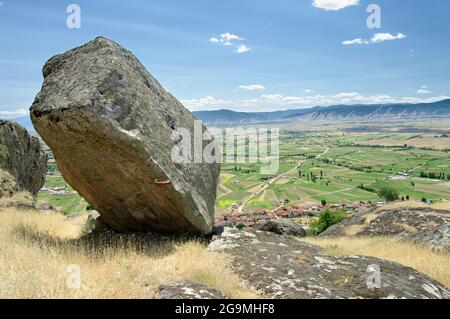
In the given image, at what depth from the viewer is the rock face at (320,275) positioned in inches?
289

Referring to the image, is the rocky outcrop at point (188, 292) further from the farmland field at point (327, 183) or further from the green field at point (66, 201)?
the farmland field at point (327, 183)

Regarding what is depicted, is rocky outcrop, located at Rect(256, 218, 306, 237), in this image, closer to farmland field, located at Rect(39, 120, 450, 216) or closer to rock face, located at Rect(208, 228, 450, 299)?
rock face, located at Rect(208, 228, 450, 299)

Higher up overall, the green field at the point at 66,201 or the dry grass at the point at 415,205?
the dry grass at the point at 415,205

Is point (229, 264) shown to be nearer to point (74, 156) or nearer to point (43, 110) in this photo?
point (74, 156)

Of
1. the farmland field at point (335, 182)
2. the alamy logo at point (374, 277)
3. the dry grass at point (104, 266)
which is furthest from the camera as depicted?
the farmland field at point (335, 182)

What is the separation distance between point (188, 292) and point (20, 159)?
15.7 metres

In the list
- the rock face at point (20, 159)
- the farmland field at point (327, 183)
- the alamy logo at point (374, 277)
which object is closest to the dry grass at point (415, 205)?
the alamy logo at point (374, 277)

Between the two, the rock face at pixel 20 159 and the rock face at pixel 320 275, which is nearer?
the rock face at pixel 320 275

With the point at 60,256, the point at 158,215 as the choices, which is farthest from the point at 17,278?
the point at 158,215

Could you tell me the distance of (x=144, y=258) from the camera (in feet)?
29.4

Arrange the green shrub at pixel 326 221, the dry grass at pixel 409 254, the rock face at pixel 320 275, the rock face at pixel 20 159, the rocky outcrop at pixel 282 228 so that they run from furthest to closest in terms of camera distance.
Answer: the green shrub at pixel 326 221 → the rocky outcrop at pixel 282 228 → the rock face at pixel 20 159 → the dry grass at pixel 409 254 → the rock face at pixel 320 275

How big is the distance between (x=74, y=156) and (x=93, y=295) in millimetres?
5156

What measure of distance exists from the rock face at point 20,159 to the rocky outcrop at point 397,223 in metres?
17.0

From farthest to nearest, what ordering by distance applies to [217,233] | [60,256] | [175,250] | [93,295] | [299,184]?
[299,184], [217,233], [175,250], [60,256], [93,295]
